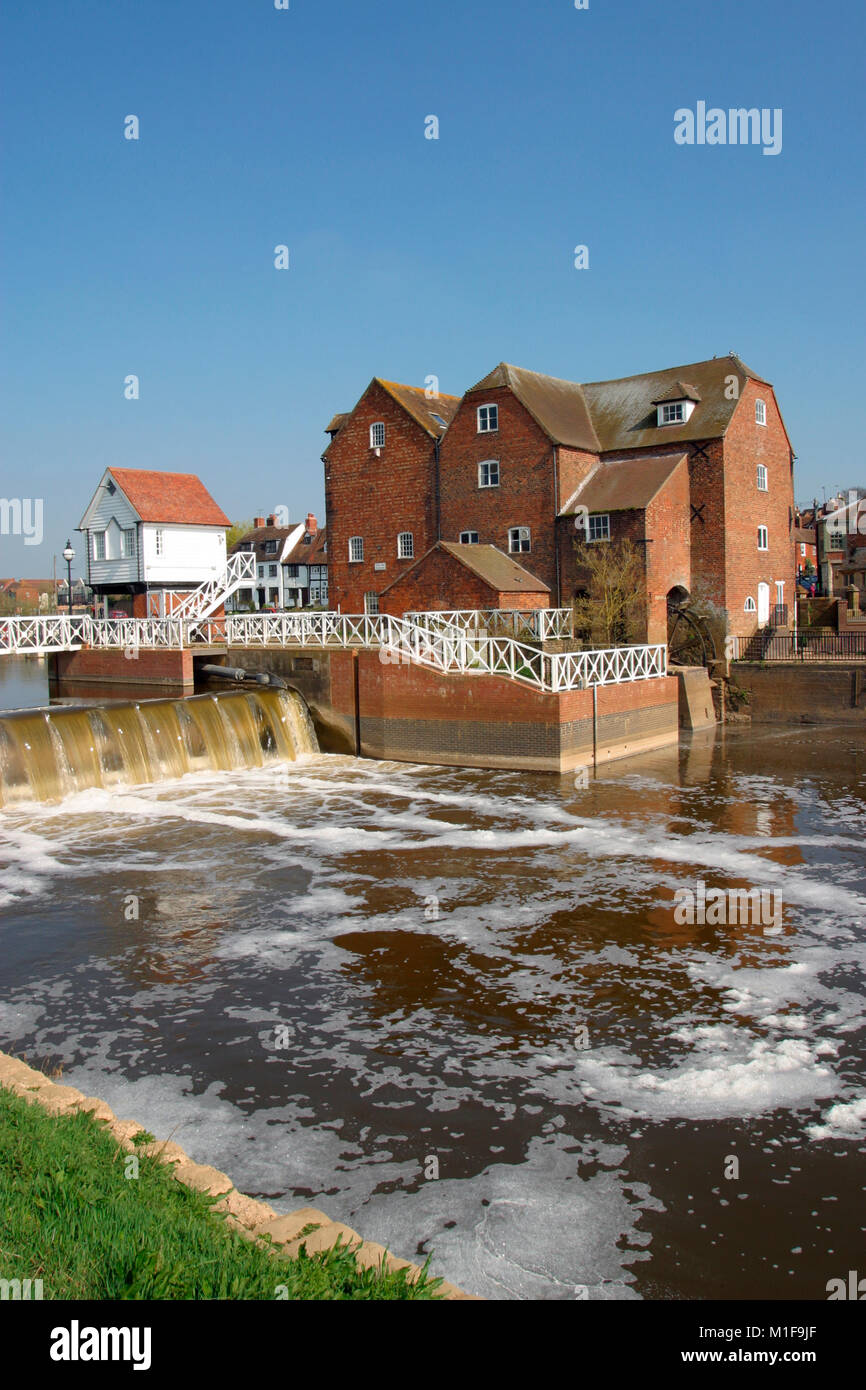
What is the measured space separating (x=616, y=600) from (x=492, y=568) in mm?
4219

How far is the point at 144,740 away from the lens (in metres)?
23.5

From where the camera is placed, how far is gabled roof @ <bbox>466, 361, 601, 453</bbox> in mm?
36656

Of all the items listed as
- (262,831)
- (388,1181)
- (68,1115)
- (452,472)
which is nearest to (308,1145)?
(388,1181)

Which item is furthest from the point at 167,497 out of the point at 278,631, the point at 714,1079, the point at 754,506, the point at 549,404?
the point at 714,1079

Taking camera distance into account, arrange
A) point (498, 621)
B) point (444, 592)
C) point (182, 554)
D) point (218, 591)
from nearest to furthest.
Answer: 1. point (498, 621)
2. point (444, 592)
3. point (218, 591)
4. point (182, 554)

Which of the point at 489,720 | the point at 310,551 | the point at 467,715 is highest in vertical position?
the point at 310,551

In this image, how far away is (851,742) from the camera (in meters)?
28.6

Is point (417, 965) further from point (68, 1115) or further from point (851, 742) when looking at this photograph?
point (851, 742)

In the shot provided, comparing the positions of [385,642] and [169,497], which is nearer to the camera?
[385,642]

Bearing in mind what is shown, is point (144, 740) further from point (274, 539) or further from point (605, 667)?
point (274, 539)
